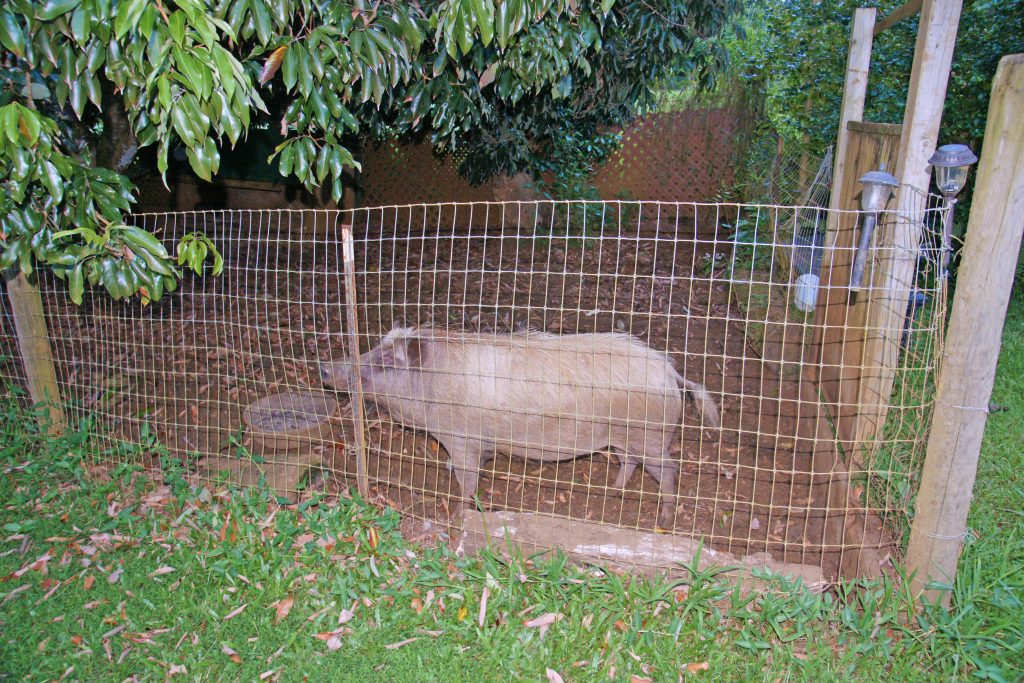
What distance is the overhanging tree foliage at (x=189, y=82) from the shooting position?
1.99 metres

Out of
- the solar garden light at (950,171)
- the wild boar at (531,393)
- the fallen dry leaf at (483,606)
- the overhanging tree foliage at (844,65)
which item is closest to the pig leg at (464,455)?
the wild boar at (531,393)

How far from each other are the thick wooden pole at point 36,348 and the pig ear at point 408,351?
2.26 metres

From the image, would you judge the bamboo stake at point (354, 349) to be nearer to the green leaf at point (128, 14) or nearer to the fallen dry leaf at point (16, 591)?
the green leaf at point (128, 14)

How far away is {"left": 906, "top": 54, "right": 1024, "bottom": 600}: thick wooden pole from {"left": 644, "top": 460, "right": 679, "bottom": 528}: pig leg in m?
1.36

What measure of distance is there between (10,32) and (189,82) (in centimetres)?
61

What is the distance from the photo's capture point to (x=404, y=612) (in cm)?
295

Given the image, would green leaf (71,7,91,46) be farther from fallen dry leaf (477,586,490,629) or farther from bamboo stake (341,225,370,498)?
fallen dry leaf (477,586,490,629)

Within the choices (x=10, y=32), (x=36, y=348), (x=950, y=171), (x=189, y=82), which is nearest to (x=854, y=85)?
(x=950, y=171)

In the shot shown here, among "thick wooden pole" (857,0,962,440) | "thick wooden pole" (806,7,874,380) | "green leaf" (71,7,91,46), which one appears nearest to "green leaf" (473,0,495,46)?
"green leaf" (71,7,91,46)

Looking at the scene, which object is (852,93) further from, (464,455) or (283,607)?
(283,607)

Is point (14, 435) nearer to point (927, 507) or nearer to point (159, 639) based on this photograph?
point (159, 639)

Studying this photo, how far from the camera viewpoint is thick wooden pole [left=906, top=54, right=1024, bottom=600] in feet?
7.64

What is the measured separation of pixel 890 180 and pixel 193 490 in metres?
4.00

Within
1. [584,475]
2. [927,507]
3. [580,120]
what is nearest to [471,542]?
[584,475]
